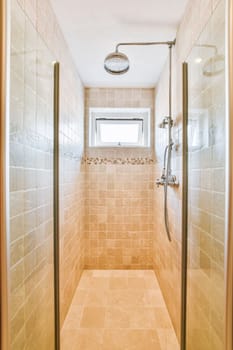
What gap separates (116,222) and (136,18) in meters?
2.14

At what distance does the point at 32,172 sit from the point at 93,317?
1.47 metres

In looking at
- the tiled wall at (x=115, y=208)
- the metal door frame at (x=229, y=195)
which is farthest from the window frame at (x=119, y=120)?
the metal door frame at (x=229, y=195)

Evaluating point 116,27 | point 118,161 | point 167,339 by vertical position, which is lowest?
point 167,339

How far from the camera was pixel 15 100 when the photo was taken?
3.28 feet

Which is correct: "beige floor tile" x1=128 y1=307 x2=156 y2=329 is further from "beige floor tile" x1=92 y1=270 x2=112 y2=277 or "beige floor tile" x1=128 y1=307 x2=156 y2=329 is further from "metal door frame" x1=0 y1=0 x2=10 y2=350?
"metal door frame" x1=0 y1=0 x2=10 y2=350

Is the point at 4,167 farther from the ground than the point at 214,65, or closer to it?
closer to it

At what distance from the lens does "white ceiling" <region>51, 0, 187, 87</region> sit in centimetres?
157

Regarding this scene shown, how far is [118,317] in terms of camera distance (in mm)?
2020

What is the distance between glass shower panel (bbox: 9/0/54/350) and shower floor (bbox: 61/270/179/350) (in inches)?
17.7

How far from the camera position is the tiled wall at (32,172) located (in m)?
1.00

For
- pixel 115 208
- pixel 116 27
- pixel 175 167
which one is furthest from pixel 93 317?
pixel 116 27

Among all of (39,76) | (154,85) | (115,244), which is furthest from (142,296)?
(154,85)

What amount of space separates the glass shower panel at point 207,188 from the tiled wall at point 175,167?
0.11 ft

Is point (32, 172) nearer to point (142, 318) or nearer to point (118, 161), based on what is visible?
point (142, 318)
